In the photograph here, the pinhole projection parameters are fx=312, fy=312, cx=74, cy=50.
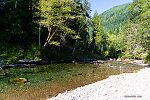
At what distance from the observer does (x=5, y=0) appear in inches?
2330

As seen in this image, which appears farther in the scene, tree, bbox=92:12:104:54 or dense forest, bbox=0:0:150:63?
tree, bbox=92:12:104:54

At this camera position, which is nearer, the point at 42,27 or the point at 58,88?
the point at 58,88

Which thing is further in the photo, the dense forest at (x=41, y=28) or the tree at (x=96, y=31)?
the tree at (x=96, y=31)

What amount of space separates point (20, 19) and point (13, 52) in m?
11.3

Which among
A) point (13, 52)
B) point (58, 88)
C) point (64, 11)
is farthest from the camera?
point (64, 11)

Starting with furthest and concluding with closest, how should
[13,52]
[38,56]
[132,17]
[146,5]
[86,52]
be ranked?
[86,52] < [38,56] < [13,52] < [132,17] < [146,5]

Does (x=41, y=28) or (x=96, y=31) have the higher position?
(x=96, y=31)

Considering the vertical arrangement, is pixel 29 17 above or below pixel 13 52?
above

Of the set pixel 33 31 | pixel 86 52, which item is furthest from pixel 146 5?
pixel 86 52

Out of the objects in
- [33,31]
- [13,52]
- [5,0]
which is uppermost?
[5,0]

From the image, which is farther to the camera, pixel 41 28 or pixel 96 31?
pixel 96 31

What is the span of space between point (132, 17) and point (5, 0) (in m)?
25.6

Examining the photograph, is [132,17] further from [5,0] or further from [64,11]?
[5,0]

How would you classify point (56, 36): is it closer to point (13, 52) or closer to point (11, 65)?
point (13, 52)
